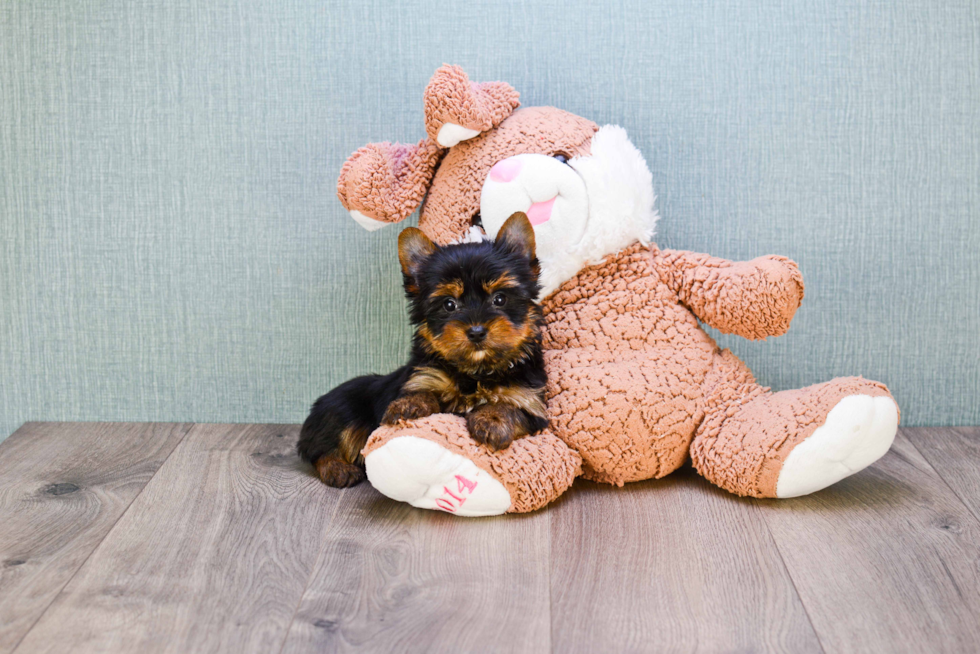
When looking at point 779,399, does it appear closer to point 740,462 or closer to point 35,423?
point 740,462

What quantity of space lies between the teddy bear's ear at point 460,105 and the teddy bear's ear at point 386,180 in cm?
8

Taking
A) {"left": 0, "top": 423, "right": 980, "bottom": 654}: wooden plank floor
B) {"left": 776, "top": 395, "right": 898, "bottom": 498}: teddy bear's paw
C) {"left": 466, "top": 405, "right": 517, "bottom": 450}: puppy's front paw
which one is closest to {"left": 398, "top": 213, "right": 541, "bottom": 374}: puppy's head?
{"left": 466, "top": 405, "right": 517, "bottom": 450}: puppy's front paw

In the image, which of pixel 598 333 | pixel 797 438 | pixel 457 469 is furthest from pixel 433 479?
pixel 797 438

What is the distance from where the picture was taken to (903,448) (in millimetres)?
2143

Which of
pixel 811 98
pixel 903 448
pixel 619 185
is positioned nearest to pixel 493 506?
pixel 619 185

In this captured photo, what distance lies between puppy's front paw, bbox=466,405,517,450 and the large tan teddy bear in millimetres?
23

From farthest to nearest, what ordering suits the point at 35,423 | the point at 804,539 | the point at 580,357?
1. the point at 35,423
2. the point at 580,357
3. the point at 804,539

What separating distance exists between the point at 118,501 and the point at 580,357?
42.7 inches

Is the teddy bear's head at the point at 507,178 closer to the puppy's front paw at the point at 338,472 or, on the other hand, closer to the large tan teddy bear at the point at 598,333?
the large tan teddy bear at the point at 598,333

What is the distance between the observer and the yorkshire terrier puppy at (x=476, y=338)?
1.65 meters

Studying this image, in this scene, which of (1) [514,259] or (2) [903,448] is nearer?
(1) [514,259]

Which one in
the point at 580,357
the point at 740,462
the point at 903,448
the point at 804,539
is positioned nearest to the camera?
the point at 804,539

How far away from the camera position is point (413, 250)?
1742 mm

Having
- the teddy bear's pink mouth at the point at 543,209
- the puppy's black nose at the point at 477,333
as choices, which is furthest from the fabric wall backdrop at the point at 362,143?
the puppy's black nose at the point at 477,333
